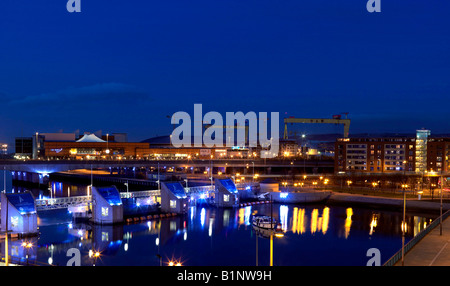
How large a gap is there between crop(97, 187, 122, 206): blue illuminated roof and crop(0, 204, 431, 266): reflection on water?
1.61 metres

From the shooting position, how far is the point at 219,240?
23781mm

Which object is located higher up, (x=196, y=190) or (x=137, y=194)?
(x=137, y=194)

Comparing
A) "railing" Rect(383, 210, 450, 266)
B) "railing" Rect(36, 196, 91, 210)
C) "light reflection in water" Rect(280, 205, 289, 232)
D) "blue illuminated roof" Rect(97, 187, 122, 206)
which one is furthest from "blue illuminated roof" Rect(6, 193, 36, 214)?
"railing" Rect(383, 210, 450, 266)

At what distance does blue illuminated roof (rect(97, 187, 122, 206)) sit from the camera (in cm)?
2691

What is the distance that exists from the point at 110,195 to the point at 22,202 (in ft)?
18.5

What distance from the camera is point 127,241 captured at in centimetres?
2289

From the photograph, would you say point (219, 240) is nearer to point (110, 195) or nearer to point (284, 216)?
point (110, 195)

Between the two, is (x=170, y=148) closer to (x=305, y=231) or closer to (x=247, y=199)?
(x=247, y=199)

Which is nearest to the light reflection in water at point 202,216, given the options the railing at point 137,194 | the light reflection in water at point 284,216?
the railing at point 137,194

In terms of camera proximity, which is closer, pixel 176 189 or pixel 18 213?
pixel 18 213

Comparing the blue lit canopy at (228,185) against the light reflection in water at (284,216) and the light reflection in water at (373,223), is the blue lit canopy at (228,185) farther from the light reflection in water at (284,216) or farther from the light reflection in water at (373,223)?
the light reflection in water at (373,223)
